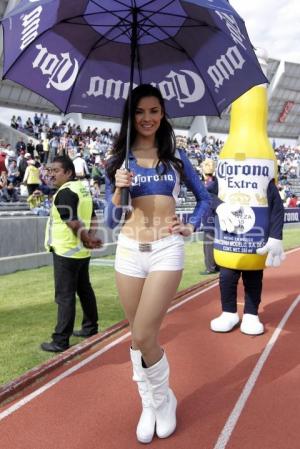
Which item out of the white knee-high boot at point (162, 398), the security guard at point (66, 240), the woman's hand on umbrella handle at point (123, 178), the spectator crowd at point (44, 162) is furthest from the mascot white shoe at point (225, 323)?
the woman's hand on umbrella handle at point (123, 178)

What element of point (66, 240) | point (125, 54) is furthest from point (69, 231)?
point (125, 54)

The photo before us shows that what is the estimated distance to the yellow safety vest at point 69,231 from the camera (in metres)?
4.93

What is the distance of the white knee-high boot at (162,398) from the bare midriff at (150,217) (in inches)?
32.0

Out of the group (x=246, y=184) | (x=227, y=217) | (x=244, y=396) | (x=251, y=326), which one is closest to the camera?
(x=244, y=396)

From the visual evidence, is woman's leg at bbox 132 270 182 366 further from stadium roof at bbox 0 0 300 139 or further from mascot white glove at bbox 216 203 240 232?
stadium roof at bbox 0 0 300 139

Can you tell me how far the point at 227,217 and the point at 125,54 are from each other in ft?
8.98

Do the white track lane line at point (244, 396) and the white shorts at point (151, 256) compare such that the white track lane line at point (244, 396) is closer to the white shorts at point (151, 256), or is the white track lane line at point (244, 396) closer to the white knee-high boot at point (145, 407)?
the white knee-high boot at point (145, 407)

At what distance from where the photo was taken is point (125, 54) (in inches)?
151

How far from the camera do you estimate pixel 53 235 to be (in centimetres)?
502

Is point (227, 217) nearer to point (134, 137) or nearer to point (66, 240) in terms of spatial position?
point (66, 240)

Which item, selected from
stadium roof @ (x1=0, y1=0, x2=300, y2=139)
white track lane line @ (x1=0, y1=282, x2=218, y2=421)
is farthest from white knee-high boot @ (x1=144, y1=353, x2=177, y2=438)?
stadium roof @ (x1=0, y1=0, x2=300, y2=139)

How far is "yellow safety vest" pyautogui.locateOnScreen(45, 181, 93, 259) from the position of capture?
4.93 meters

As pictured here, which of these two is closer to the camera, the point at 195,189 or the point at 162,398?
the point at 162,398

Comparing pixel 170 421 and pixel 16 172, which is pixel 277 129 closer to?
pixel 16 172
